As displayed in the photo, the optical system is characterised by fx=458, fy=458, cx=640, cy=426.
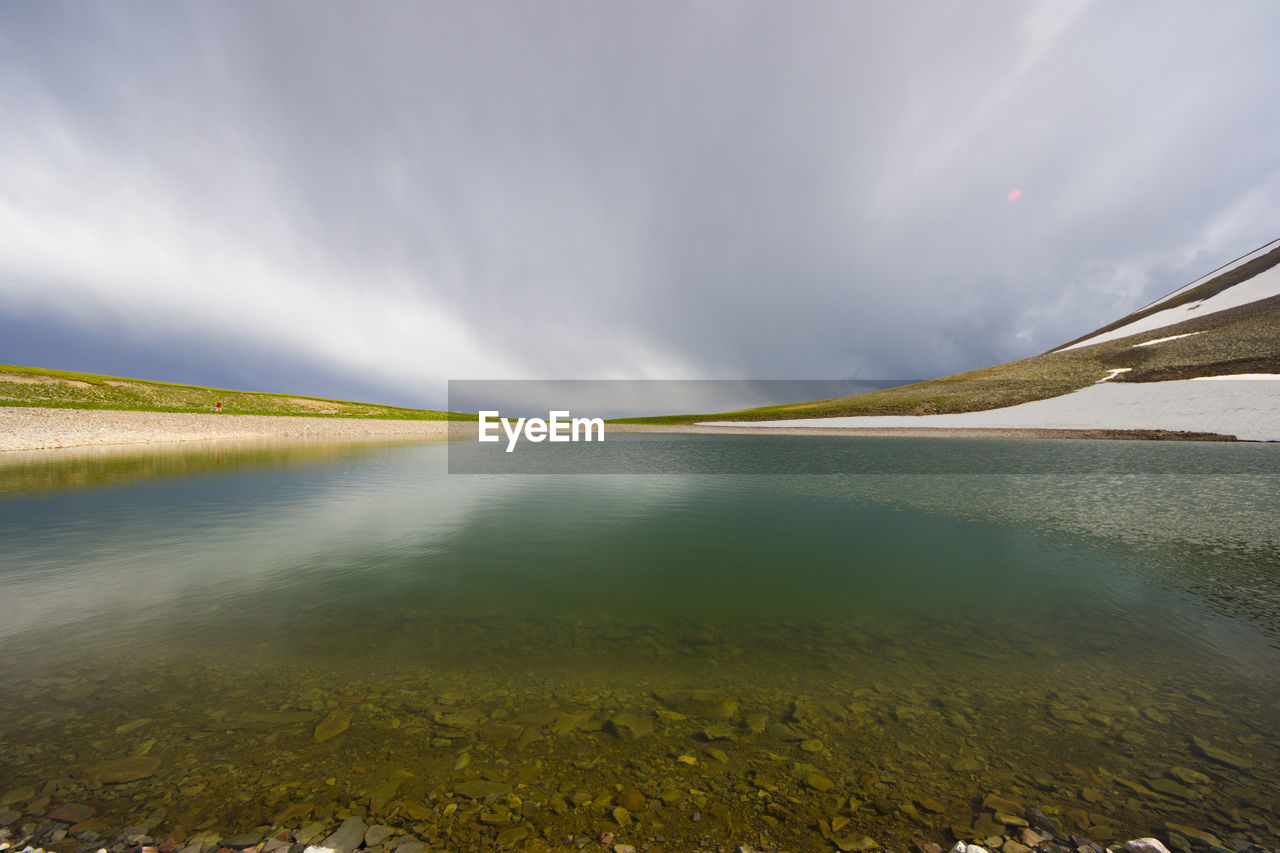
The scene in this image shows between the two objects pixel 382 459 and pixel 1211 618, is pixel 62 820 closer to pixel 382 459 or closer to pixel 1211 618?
pixel 1211 618

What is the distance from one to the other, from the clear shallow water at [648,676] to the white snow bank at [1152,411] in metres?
71.5

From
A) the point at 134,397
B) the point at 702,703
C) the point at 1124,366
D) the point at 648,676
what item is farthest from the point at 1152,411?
the point at 134,397

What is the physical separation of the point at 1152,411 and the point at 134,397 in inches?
6364

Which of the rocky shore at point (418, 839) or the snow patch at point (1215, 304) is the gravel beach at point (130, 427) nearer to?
the rocky shore at point (418, 839)

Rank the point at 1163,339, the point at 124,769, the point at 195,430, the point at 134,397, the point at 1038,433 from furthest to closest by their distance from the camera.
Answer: the point at 1163,339, the point at 1038,433, the point at 134,397, the point at 195,430, the point at 124,769

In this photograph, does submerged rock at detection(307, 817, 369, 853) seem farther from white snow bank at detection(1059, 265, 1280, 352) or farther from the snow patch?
the snow patch

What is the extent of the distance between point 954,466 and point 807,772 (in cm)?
4064

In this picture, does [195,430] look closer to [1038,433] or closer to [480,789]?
[480,789]

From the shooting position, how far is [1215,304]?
126m

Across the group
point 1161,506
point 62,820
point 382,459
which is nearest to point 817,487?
point 1161,506

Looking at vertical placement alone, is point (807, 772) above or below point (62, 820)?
below

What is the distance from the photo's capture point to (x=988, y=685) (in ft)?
24.8

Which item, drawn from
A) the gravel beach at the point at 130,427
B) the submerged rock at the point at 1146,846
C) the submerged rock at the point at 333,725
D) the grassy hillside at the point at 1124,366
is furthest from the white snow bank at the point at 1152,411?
the gravel beach at the point at 130,427

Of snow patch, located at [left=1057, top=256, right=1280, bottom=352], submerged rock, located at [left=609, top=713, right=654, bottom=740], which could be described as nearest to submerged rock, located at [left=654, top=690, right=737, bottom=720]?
submerged rock, located at [left=609, top=713, right=654, bottom=740]
